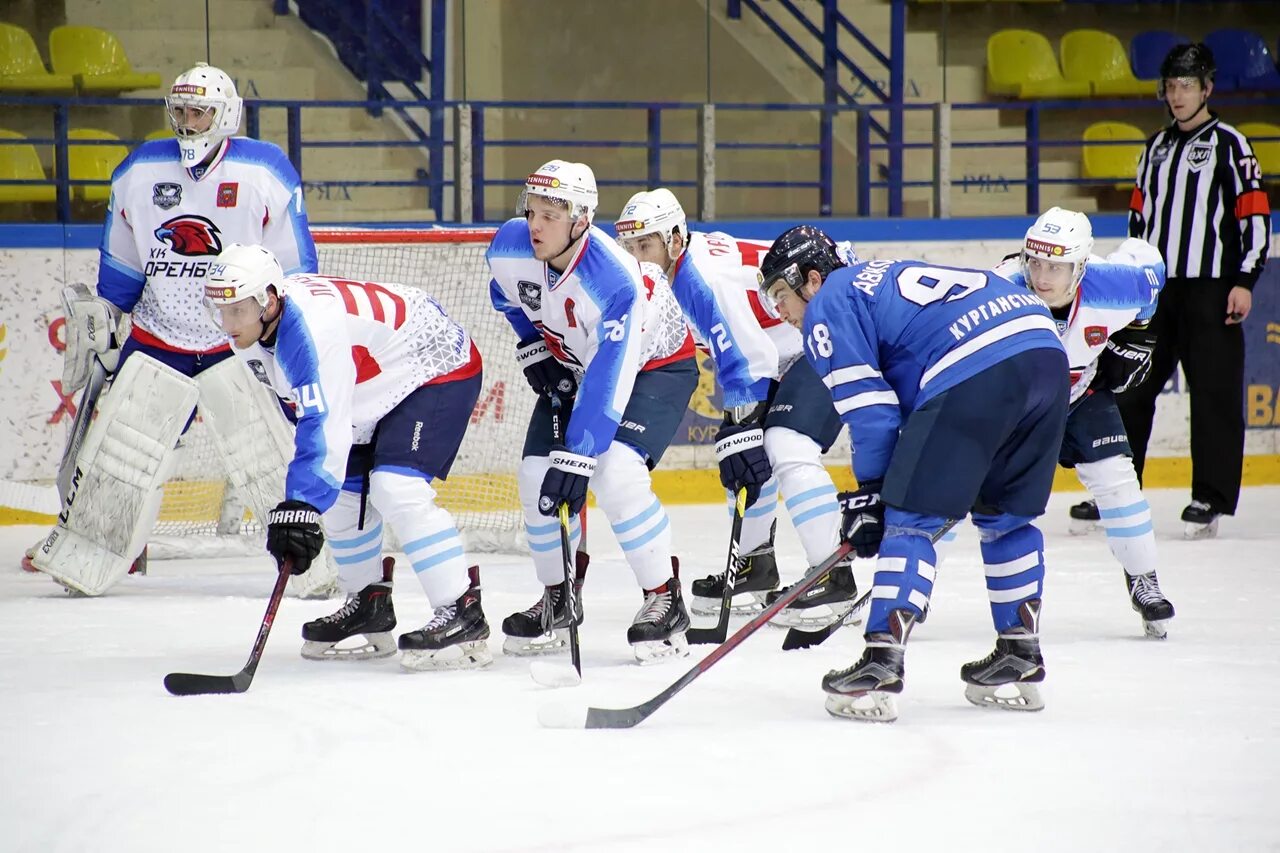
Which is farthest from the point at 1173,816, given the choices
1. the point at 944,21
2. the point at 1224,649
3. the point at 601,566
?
the point at 944,21

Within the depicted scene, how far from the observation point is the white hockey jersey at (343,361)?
3082 millimetres

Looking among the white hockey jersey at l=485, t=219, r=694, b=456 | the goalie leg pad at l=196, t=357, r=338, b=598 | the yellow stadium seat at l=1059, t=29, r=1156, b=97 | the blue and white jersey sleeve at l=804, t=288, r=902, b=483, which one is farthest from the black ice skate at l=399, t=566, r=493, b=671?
the yellow stadium seat at l=1059, t=29, r=1156, b=97

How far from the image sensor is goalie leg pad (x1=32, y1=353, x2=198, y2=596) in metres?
4.33

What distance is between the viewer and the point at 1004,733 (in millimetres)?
2732

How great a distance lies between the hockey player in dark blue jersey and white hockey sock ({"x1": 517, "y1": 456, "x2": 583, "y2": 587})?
945 mm

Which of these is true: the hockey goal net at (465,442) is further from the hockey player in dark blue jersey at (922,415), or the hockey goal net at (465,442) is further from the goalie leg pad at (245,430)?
the hockey player in dark blue jersey at (922,415)

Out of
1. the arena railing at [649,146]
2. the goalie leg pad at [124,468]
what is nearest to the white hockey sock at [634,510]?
the goalie leg pad at [124,468]

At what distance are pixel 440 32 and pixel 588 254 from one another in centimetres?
369

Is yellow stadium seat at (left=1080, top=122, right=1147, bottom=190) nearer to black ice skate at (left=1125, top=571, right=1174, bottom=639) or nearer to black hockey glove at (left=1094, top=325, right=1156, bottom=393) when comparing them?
black hockey glove at (left=1094, top=325, right=1156, bottom=393)

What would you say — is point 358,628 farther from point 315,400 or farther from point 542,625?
point 315,400

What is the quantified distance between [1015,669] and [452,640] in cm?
117

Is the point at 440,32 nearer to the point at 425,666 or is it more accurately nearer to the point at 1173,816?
the point at 425,666

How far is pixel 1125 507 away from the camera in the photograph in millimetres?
3693

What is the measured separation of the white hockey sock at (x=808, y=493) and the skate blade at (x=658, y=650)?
466 millimetres
